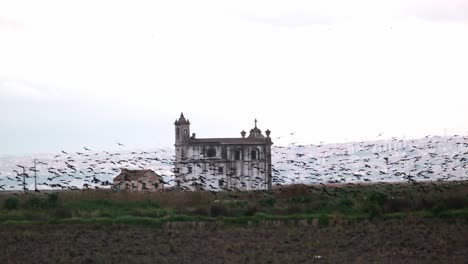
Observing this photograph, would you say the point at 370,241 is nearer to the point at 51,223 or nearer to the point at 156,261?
the point at 156,261

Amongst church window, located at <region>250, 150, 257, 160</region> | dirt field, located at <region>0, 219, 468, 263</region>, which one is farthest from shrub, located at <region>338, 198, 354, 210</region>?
church window, located at <region>250, 150, 257, 160</region>

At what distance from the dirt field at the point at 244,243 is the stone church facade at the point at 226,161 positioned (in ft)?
135

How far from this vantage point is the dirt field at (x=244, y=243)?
27.0 metres

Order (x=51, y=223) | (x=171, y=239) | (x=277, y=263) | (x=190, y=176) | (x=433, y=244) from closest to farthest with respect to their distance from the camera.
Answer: (x=277, y=263), (x=433, y=244), (x=171, y=239), (x=51, y=223), (x=190, y=176)

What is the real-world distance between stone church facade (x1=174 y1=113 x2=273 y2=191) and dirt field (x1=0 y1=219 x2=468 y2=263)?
41016mm

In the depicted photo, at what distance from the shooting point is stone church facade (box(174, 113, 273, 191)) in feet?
261

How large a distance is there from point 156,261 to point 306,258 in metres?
4.34

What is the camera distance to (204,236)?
34281mm

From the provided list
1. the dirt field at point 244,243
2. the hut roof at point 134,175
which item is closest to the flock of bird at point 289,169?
the hut roof at point 134,175

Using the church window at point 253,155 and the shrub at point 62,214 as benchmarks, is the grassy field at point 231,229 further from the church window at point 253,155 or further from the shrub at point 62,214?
the church window at point 253,155

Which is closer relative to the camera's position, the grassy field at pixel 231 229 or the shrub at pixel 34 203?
the grassy field at pixel 231 229

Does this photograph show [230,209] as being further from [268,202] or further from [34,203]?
[34,203]

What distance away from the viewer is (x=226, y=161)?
79875mm

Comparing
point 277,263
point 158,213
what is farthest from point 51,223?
point 277,263
